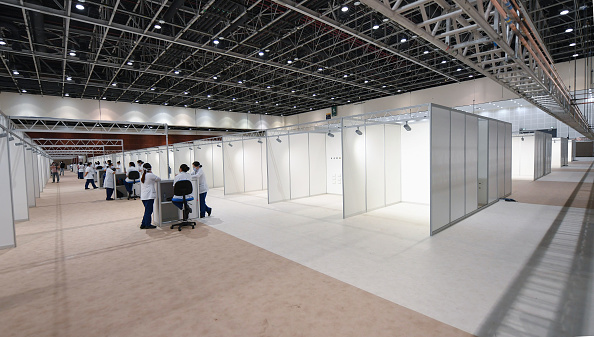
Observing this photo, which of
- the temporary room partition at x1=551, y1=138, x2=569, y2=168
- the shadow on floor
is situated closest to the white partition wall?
the shadow on floor

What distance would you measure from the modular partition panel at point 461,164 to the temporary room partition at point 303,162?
403 cm

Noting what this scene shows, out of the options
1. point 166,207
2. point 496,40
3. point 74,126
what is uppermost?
point 74,126

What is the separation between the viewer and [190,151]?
17.3 metres

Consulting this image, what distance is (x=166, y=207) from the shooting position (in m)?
7.86

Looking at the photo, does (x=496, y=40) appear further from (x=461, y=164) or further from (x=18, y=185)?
(x=18, y=185)

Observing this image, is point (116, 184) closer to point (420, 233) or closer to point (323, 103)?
point (420, 233)

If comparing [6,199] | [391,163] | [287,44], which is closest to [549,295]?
[391,163]

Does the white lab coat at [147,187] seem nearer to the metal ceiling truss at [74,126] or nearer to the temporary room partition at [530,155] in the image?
the metal ceiling truss at [74,126]

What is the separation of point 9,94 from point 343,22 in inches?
789

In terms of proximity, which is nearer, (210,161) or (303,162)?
(303,162)

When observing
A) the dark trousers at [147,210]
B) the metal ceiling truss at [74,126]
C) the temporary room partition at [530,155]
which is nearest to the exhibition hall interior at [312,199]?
the temporary room partition at [530,155]

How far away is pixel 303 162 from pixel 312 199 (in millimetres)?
1615

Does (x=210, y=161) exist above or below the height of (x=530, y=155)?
above

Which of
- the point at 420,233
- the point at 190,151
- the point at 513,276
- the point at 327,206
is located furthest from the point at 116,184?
the point at 513,276
